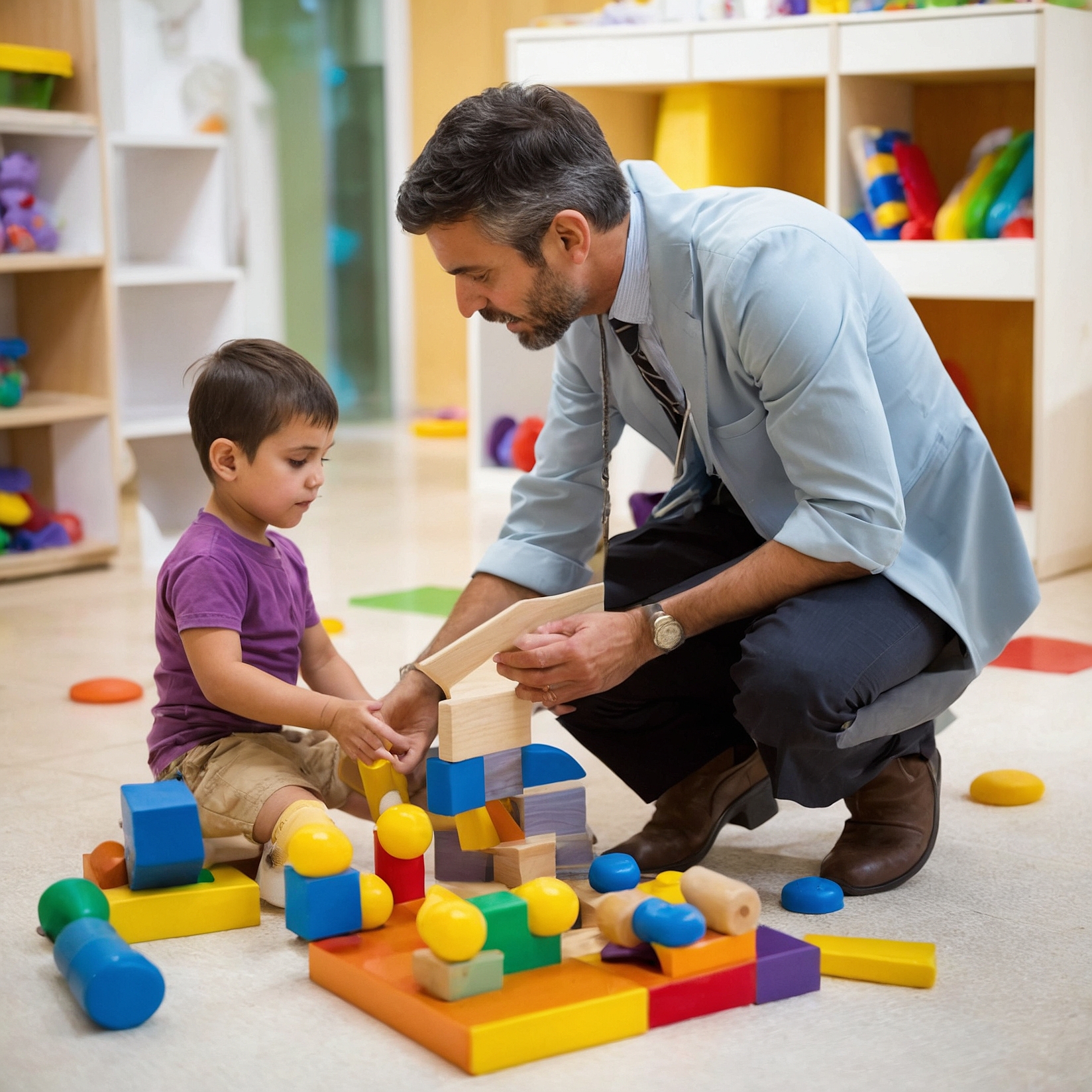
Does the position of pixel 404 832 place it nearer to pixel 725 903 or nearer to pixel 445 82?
pixel 725 903

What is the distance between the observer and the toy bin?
3.05 m

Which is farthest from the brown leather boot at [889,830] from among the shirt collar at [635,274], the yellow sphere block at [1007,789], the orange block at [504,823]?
the shirt collar at [635,274]

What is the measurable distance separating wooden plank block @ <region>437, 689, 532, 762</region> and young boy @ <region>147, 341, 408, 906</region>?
108 mm

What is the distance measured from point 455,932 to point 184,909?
0.39m

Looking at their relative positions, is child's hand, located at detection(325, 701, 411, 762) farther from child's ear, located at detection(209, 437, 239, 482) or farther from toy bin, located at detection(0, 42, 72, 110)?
toy bin, located at detection(0, 42, 72, 110)

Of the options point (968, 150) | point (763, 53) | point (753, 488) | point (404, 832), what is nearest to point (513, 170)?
point (753, 488)

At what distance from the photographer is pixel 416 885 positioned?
1.43 m

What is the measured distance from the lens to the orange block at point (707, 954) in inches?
48.2

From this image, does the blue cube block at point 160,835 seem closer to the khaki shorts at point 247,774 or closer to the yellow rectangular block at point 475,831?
the khaki shorts at point 247,774

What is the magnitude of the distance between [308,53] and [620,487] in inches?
110

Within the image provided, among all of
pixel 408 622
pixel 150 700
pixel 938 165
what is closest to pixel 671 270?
pixel 150 700

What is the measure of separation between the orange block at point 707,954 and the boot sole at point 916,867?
29cm

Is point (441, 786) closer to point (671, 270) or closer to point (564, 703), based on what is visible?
point (564, 703)

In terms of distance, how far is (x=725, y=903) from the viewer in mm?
1239
